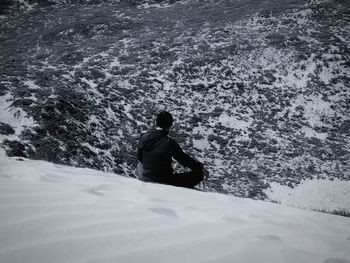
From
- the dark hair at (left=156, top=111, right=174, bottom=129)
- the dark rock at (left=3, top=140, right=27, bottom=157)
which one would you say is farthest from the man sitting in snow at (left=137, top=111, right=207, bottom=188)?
the dark rock at (left=3, top=140, right=27, bottom=157)

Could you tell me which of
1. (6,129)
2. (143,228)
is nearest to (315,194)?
(143,228)

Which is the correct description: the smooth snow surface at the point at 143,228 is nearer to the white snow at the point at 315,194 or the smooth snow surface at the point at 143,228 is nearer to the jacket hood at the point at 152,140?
the jacket hood at the point at 152,140

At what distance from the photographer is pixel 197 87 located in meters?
10.2

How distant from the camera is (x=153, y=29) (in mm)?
14070

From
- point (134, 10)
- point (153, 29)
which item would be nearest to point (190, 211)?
point (153, 29)

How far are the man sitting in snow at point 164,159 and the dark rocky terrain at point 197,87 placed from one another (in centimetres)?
234

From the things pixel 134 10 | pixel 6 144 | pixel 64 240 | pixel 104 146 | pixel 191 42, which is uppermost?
pixel 134 10

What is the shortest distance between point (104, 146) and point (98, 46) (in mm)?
6669

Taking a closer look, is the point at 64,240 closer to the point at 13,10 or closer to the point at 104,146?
the point at 104,146

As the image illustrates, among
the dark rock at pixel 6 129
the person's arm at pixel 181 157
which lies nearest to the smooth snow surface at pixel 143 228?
the person's arm at pixel 181 157

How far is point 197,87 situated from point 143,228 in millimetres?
8556

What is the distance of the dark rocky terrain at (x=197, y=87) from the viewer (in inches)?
278

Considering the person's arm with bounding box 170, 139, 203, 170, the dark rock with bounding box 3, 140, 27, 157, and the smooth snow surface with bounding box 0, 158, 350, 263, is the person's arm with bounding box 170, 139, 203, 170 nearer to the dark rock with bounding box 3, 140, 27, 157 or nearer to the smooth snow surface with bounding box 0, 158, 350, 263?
the smooth snow surface with bounding box 0, 158, 350, 263

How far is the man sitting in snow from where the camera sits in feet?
14.5
